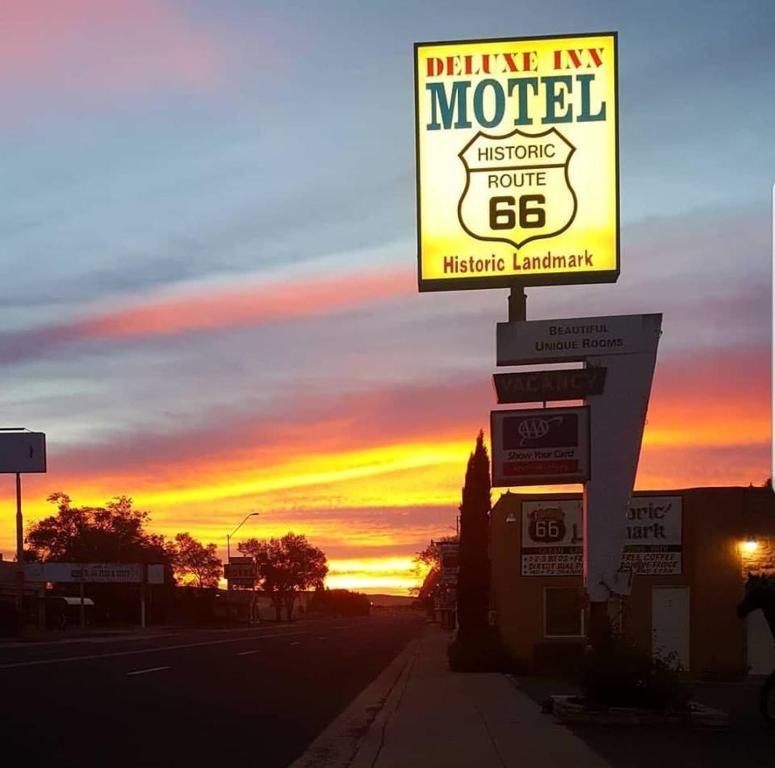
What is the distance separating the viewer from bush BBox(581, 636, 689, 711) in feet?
48.1

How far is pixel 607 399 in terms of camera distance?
57.7 ft

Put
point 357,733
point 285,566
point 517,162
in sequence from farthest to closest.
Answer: point 285,566, point 517,162, point 357,733

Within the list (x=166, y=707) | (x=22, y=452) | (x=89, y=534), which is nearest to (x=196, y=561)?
(x=89, y=534)

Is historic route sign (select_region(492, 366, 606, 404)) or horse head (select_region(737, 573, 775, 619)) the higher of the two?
historic route sign (select_region(492, 366, 606, 404))

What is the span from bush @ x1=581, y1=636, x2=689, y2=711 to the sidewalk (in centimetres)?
76

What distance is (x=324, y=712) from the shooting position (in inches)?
704

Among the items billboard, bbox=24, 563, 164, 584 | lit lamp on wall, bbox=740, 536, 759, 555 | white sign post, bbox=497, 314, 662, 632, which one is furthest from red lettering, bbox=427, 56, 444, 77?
billboard, bbox=24, 563, 164, 584

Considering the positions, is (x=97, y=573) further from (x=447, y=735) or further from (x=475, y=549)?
(x=447, y=735)

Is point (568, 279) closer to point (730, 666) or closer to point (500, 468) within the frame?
point (500, 468)

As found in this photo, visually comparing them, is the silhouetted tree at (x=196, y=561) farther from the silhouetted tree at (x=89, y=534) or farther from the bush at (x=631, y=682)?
the bush at (x=631, y=682)

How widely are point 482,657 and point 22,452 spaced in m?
52.9

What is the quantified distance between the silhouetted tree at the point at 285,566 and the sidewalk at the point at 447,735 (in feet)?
479

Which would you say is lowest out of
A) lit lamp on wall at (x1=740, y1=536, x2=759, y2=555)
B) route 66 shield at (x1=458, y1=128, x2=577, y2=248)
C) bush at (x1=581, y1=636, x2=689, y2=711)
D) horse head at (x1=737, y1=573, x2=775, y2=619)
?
bush at (x1=581, y1=636, x2=689, y2=711)

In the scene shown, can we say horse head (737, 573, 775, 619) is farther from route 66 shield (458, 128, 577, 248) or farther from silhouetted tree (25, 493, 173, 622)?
silhouetted tree (25, 493, 173, 622)
